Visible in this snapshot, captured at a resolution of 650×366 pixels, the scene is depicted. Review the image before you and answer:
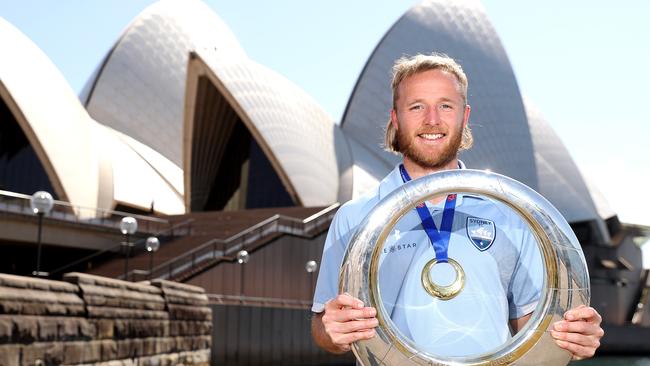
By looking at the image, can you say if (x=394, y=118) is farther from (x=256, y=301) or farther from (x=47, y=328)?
(x=256, y=301)

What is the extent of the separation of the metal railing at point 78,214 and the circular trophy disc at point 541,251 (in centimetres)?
2035

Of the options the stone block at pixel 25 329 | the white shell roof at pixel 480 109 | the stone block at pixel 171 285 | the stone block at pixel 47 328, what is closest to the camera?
the stone block at pixel 25 329

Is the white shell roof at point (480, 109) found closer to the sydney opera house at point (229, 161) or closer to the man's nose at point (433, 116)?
the sydney opera house at point (229, 161)

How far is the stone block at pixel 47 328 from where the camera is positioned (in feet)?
24.5

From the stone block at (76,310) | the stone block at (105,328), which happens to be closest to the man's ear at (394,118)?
the stone block at (76,310)

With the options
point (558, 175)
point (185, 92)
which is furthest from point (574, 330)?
point (558, 175)

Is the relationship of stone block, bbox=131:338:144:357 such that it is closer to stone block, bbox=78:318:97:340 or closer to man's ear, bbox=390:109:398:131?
stone block, bbox=78:318:97:340

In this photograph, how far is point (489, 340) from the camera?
1588mm

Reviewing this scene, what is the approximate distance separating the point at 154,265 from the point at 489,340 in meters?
19.3

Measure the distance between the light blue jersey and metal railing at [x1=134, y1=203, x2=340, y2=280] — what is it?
55.0 feet

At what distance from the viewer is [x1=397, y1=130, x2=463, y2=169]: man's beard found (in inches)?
69.5

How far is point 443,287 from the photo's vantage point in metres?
1.51

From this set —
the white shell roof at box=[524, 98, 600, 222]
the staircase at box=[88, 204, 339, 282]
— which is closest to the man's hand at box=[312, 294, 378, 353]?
the staircase at box=[88, 204, 339, 282]

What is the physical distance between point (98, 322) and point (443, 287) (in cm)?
807
